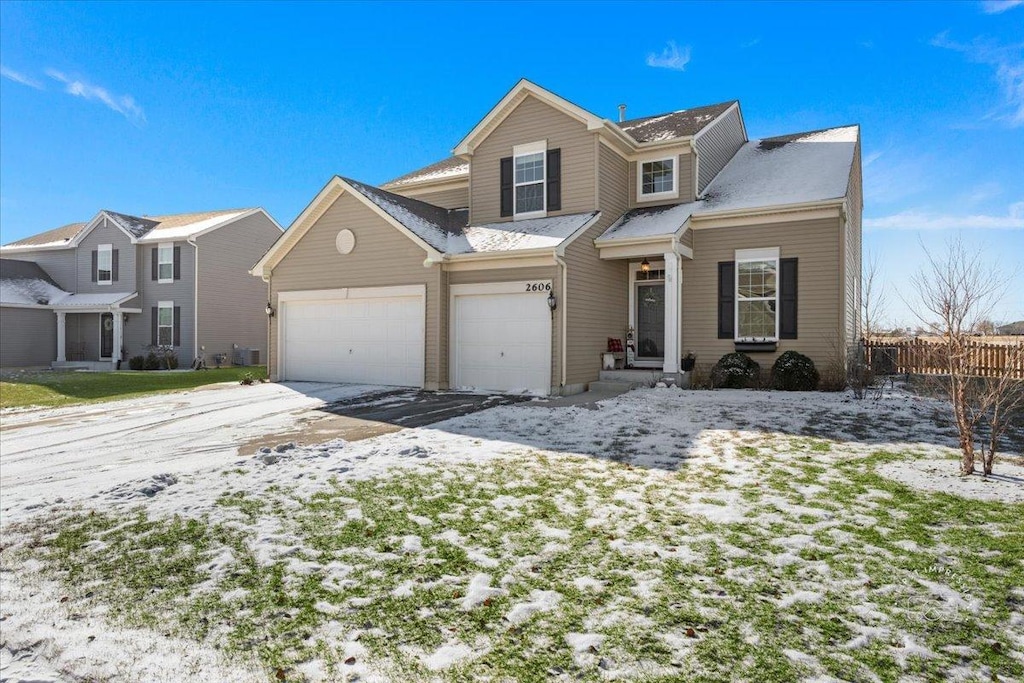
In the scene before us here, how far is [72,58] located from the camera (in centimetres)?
1653

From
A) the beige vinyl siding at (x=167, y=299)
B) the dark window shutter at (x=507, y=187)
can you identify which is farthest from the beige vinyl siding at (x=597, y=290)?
the beige vinyl siding at (x=167, y=299)

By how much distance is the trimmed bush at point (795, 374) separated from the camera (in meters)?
12.2

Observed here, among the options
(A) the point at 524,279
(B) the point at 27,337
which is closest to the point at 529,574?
(A) the point at 524,279

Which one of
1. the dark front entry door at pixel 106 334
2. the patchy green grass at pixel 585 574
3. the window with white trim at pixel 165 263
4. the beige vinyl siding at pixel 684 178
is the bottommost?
the patchy green grass at pixel 585 574

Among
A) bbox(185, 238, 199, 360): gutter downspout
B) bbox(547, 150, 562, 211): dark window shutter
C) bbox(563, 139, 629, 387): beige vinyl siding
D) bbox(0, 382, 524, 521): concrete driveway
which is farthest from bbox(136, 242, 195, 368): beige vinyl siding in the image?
bbox(563, 139, 629, 387): beige vinyl siding

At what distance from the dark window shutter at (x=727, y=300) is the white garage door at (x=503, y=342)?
4701mm

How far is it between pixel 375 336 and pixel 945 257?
37.3ft

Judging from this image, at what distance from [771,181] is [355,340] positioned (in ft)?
37.7

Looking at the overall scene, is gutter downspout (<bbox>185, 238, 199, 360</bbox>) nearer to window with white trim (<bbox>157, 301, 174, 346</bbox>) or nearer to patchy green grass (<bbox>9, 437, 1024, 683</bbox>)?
window with white trim (<bbox>157, 301, 174, 346</bbox>)

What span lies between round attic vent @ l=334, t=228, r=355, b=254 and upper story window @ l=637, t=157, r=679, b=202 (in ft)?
25.5

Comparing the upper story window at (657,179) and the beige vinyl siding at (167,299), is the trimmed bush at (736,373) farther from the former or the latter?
the beige vinyl siding at (167,299)

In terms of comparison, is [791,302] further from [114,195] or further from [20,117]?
[114,195]

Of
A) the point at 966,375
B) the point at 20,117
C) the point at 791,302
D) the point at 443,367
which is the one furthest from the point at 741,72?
the point at 20,117

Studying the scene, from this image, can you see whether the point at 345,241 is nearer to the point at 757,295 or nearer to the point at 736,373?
the point at 736,373
